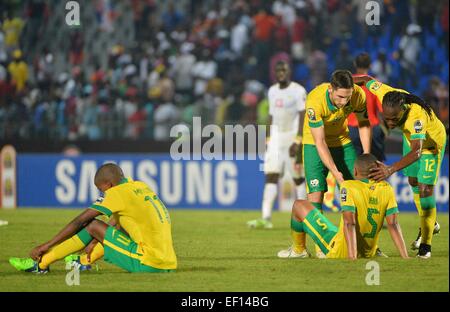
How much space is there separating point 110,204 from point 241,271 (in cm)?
165

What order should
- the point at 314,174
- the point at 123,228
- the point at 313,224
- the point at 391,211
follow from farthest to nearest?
the point at 314,174 → the point at 313,224 → the point at 391,211 → the point at 123,228

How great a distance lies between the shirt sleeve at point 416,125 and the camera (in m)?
10.4

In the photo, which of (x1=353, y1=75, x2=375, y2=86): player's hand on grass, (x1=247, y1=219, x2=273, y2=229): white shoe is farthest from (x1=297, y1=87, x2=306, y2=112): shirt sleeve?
(x1=353, y1=75, x2=375, y2=86): player's hand on grass

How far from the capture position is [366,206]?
9836 millimetres

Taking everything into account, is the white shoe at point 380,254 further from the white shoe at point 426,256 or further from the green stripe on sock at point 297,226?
the green stripe on sock at point 297,226

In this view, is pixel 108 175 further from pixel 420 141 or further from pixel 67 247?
pixel 420 141

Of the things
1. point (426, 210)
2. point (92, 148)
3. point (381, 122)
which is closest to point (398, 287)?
point (426, 210)

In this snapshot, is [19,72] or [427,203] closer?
[427,203]

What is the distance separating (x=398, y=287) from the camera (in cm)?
852

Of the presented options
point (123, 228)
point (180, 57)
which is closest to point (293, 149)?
point (123, 228)

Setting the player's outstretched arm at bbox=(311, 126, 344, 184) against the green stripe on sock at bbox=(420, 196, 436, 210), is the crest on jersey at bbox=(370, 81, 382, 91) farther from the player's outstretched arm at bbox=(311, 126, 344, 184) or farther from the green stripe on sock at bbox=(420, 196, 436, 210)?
the green stripe on sock at bbox=(420, 196, 436, 210)

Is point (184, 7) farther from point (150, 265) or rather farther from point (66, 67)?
point (150, 265)

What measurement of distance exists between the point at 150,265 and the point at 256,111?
11.5 meters

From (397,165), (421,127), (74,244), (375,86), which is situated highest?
(375,86)
